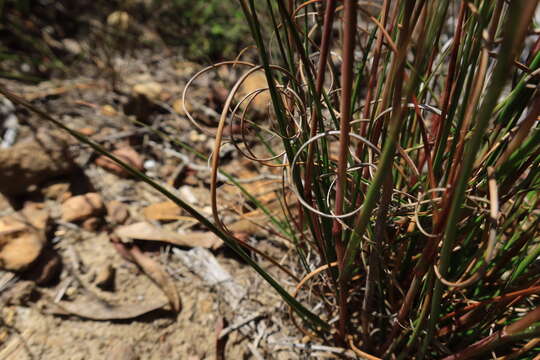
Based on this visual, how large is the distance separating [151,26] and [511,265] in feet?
6.43

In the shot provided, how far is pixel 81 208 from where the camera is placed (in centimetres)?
104

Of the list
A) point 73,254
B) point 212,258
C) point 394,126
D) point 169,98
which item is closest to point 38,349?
point 73,254

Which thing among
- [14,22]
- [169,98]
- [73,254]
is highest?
[14,22]

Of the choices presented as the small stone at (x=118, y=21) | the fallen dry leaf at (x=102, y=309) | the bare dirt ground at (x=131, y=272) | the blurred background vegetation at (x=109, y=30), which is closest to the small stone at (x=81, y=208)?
the bare dirt ground at (x=131, y=272)

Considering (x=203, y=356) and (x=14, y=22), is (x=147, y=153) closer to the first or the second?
(x=203, y=356)

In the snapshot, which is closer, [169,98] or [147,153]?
[147,153]

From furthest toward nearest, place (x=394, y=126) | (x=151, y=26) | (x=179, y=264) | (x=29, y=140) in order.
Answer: (x=151, y=26), (x=29, y=140), (x=179, y=264), (x=394, y=126)

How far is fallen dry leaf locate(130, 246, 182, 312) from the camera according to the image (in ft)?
2.82

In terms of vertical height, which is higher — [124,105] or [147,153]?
[124,105]

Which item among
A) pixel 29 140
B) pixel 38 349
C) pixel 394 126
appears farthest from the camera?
pixel 29 140

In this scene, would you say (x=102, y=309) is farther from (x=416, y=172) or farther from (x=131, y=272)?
(x=416, y=172)

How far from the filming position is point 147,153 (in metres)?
1.32

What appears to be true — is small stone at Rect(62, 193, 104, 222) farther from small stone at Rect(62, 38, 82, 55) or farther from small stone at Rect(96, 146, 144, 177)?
small stone at Rect(62, 38, 82, 55)

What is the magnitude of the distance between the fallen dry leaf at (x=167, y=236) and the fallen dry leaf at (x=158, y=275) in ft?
0.14
